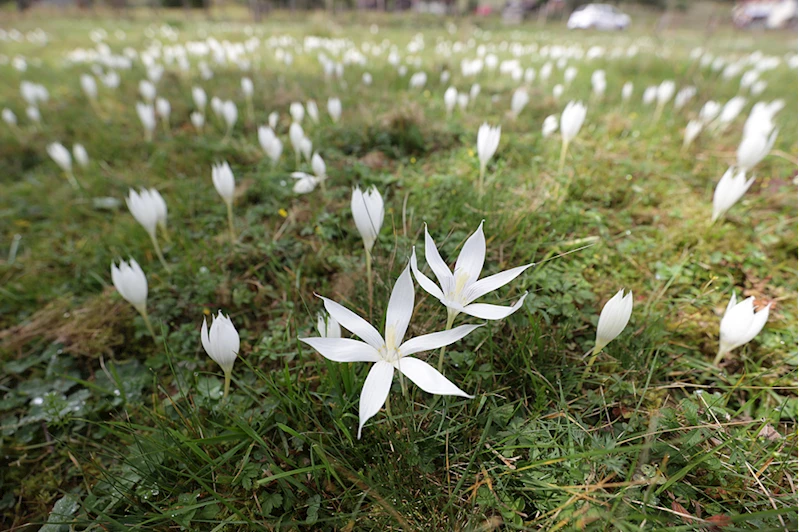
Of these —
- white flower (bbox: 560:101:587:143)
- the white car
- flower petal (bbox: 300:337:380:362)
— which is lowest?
flower petal (bbox: 300:337:380:362)

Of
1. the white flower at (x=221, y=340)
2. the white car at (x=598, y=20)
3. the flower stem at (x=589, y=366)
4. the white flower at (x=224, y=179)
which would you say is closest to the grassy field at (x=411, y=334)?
the flower stem at (x=589, y=366)

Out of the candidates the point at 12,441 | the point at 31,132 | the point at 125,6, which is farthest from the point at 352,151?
the point at 125,6

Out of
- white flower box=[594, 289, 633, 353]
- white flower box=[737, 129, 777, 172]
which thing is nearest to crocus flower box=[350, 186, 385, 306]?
white flower box=[594, 289, 633, 353]

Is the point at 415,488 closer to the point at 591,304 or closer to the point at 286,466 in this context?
the point at 286,466

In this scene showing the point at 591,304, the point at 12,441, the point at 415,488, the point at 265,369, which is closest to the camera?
the point at 415,488

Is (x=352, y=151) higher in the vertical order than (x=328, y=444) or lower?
higher

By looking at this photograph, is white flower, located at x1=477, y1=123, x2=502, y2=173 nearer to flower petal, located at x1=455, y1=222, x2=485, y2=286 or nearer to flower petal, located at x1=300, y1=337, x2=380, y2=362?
flower petal, located at x1=455, y1=222, x2=485, y2=286

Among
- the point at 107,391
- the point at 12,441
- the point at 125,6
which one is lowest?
the point at 12,441

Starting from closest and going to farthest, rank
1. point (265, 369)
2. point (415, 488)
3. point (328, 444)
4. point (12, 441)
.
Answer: point (415, 488) < point (328, 444) < point (12, 441) < point (265, 369)
